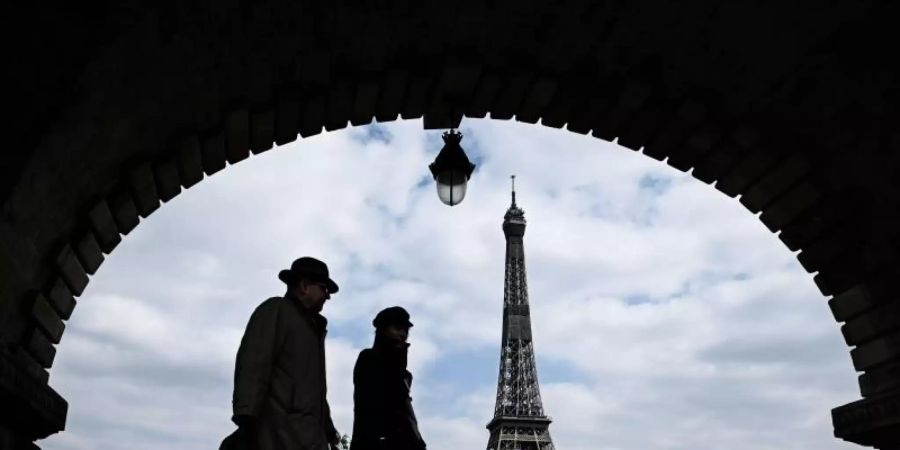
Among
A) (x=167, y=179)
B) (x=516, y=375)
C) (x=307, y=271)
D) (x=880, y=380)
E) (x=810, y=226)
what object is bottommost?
(x=307, y=271)


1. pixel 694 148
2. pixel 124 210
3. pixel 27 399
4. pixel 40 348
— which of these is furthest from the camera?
pixel 694 148

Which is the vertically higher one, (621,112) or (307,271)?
(621,112)

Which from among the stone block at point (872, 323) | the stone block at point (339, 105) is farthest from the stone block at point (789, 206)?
the stone block at point (339, 105)

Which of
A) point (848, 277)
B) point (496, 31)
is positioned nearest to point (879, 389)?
point (848, 277)

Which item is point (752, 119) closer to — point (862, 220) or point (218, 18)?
point (862, 220)

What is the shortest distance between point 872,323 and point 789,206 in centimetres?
147

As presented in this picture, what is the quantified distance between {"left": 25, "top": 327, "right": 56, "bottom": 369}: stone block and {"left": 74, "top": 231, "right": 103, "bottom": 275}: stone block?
2.54 feet

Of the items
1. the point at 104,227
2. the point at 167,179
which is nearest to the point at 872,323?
the point at 167,179

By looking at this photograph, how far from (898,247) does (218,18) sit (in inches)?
269

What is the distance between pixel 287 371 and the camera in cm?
459

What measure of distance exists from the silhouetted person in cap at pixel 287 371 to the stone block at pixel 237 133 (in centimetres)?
438

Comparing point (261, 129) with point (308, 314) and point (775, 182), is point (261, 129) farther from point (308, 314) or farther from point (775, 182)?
point (775, 182)

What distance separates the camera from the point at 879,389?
371 inches

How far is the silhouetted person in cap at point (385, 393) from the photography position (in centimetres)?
586
